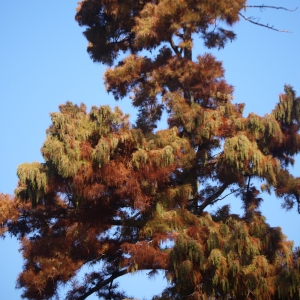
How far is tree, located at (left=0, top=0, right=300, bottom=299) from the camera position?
30.1 feet

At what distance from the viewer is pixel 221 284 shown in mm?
8891

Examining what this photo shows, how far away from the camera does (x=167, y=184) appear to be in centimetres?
1059

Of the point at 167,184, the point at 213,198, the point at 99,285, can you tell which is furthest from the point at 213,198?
the point at 99,285

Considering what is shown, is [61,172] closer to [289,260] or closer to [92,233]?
[92,233]

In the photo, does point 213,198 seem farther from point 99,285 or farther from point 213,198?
point 99,285

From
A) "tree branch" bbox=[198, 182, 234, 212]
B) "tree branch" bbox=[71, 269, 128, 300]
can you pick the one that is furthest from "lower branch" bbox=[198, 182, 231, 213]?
"tree branch" bbox=[71, 269, 128, 300]

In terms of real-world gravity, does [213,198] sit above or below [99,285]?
above

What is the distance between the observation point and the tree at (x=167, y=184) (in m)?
9.18

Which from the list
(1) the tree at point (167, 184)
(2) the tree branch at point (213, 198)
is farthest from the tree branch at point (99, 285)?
(2) the tree branch at point (213, 198)

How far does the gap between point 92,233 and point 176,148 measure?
1724mm

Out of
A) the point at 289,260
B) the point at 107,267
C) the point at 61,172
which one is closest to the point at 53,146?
the point at 61,172

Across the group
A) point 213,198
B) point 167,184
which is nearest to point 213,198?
point 213,198

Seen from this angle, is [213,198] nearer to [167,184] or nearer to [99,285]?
[167,184]

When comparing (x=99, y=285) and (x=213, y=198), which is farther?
(x=213, y=198)
